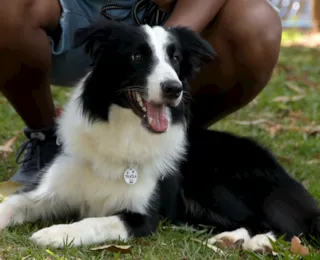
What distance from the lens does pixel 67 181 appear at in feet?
10.4

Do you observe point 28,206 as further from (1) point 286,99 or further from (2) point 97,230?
(1) point 286,99

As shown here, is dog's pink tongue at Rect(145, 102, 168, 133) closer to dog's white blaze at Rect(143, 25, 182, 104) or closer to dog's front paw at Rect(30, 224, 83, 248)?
dog's white blaze at Rect(143, 25, 182, 104)

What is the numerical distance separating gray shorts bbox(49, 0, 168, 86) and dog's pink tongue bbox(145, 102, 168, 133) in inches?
24.8

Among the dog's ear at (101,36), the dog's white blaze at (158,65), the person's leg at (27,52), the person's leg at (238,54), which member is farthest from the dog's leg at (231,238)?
the person's leg at (27,52)

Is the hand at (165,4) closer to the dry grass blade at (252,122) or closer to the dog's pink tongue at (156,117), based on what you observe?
the dog's pink tongue at (156,117)

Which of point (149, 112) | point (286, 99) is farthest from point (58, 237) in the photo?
point (286, 99)

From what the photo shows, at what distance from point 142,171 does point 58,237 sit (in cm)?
58

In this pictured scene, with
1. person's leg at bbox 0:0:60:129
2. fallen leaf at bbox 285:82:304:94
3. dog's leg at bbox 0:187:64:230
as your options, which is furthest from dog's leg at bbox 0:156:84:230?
fallen leaf at bbox 285:82:304:94

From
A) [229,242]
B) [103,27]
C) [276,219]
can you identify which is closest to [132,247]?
[229,242]

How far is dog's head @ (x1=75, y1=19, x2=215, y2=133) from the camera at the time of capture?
292 cm

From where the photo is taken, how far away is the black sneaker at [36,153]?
11.8 feet

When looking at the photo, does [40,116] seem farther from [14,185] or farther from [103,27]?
[103,27]

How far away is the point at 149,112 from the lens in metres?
3.00

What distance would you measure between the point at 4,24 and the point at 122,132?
0.81 m
